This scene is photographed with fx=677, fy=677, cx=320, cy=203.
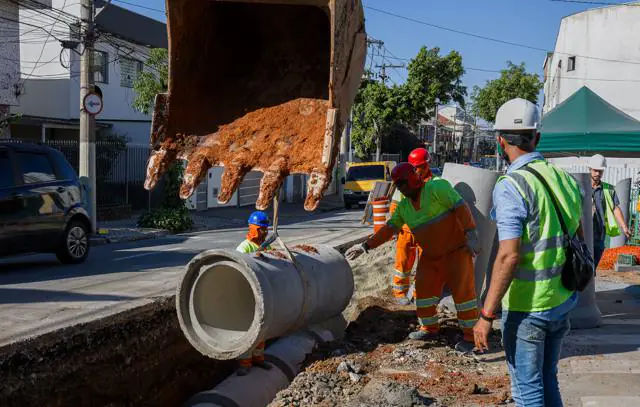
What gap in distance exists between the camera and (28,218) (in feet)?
32.3

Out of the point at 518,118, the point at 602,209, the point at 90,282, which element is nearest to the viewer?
the point at 518,118

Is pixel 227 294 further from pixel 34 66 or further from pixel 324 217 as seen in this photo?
pixel 34 66

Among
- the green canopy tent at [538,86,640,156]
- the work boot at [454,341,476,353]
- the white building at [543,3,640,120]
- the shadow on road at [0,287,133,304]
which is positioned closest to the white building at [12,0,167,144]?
the shadow on road at [0,287,133,304]

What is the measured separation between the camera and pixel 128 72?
83.7 ft

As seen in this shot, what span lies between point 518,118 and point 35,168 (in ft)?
28.2

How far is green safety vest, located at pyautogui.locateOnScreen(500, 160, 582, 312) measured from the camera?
322cm

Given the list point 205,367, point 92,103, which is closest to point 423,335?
point 205,367

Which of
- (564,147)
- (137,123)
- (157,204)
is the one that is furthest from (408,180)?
(137,123)

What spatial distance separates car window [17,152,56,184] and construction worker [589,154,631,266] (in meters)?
7.75

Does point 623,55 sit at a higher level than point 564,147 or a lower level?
higher

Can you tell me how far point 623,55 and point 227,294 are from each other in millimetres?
25769

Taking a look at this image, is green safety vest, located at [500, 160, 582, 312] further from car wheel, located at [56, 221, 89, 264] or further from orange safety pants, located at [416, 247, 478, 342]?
car wheel, located at [56, 221, 89, 264]

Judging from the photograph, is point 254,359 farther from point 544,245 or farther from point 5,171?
point 5,171

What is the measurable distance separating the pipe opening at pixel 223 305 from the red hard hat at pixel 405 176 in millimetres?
1568
